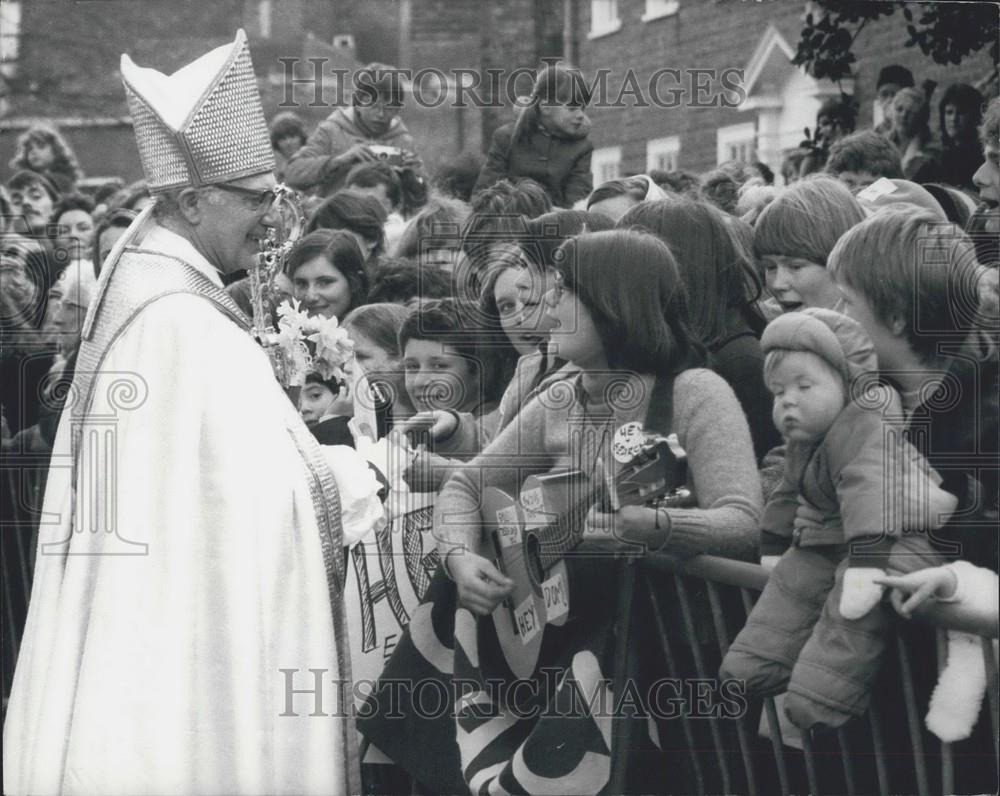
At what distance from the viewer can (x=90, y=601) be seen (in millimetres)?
4277

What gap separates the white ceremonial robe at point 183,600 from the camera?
13.7 ft

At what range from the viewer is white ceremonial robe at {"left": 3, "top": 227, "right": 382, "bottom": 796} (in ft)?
13.7

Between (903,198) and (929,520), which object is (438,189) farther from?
(929,520)

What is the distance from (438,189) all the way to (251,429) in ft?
19.0

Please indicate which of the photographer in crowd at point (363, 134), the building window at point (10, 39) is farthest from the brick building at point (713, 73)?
the building window at point (10, 39)

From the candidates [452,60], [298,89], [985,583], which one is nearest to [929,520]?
[985,583]

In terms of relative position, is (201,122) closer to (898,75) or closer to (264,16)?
(898,75)

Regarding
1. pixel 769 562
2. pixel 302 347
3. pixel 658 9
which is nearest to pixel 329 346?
pixel 302 347

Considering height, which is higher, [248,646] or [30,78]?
[30,78]

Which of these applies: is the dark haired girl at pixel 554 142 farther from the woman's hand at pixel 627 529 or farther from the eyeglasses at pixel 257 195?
the woman's hand at pixel 627 529

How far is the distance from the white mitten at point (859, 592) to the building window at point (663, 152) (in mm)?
11018

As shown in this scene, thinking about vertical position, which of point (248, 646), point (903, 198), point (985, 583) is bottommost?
point (248, 646)

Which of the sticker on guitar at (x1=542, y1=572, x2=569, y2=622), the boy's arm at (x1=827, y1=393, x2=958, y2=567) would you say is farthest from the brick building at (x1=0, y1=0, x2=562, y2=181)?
the boy's arm at (x1=827, y1=393, x2=958, y2=567)

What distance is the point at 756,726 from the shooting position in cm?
421
